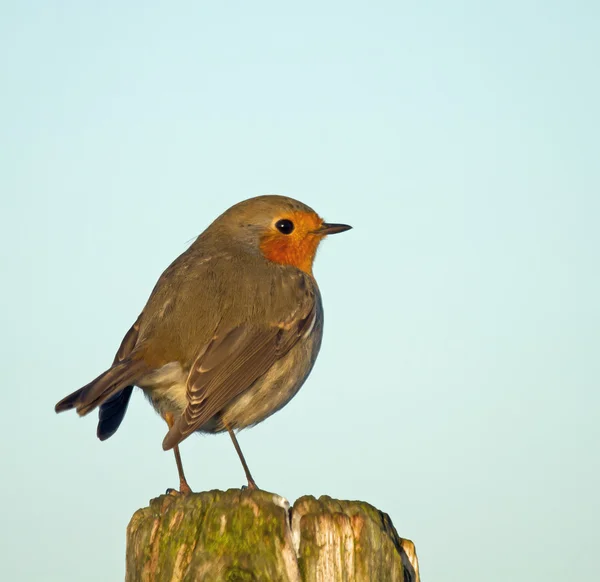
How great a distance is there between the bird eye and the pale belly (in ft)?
3.37

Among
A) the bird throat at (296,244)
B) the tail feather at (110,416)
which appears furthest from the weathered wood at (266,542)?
the bird throat at (296,244)

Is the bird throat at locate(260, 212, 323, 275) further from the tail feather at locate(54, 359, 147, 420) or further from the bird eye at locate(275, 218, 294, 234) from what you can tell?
the tail feather at locate(54, 359, 147, 420)

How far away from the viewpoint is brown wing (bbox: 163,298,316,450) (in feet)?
17.8

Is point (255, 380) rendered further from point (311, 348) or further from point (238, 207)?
point (238, 207)

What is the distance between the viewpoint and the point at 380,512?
140 inches

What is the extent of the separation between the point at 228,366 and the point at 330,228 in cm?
193

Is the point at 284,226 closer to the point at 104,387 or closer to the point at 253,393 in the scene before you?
the point at 253,393

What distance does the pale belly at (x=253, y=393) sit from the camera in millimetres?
5758

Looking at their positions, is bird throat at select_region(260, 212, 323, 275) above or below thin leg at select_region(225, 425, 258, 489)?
above

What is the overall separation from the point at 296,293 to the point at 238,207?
3.52 feet

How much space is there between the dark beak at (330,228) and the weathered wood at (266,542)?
3.77 m

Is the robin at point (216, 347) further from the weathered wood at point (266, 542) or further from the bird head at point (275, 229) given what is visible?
the weathered wood at point (266, 542)

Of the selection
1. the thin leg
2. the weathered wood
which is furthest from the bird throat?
the weathered wood

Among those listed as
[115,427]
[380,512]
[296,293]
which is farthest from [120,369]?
[380,512]
